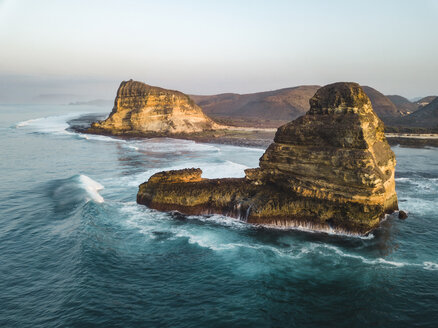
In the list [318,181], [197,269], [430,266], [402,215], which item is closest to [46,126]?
[197,269]

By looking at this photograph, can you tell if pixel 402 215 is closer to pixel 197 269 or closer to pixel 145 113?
pixel 197 269

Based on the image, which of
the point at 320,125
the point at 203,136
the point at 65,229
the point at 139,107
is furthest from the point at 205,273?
the point at 139,107

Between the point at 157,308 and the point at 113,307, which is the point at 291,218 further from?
the point at 113,307

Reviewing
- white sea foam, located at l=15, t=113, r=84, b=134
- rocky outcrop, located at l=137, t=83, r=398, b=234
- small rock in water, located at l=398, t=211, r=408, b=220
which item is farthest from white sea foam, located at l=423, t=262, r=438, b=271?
white sea foam, located at l=15, t=113, r=84, b=134

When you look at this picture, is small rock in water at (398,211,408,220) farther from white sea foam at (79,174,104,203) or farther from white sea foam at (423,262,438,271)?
white sea foam at (79,174,104,203)

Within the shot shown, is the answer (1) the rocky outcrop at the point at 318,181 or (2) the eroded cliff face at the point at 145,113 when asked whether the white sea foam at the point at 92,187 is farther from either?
(2) the eroded cliff face at the point at 145,113
